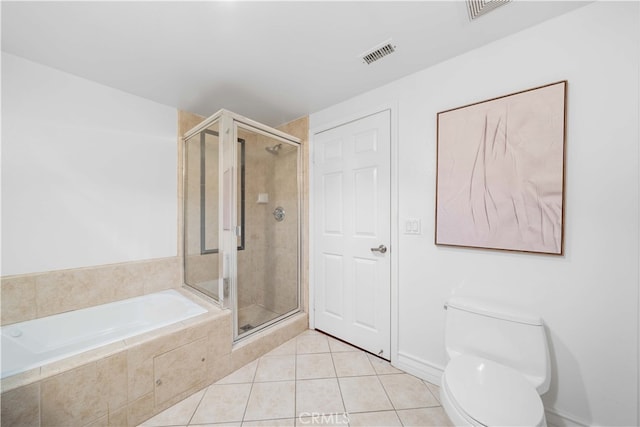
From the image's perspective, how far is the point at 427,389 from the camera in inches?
61.7

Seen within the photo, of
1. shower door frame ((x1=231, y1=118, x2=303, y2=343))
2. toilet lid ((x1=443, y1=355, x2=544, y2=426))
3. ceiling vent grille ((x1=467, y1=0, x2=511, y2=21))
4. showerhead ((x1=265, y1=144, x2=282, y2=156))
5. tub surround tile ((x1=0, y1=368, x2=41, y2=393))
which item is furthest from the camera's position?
showerhead ((x1=265, y1=144, x2=282, y2=156))

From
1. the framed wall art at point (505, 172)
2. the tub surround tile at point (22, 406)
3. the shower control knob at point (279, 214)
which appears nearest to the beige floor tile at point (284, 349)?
the shower control knob at point (279, 214)

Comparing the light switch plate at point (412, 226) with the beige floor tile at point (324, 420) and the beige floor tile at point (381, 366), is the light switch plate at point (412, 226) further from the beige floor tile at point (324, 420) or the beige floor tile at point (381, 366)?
the beige floor tile at point (324, 420)

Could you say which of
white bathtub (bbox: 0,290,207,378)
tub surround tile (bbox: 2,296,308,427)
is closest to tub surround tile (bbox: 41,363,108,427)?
tub surround tile (bbox: 2,296,308,427)

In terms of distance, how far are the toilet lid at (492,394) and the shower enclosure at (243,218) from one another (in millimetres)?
1535

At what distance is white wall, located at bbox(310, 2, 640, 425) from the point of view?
1073 millimetres

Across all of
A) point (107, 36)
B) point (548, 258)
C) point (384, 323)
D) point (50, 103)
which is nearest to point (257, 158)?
point (107, 36)

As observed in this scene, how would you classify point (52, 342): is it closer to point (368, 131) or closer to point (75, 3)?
point (75, 3)

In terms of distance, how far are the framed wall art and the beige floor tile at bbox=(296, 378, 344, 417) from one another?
4.03 ft

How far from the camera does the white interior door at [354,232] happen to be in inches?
73.9

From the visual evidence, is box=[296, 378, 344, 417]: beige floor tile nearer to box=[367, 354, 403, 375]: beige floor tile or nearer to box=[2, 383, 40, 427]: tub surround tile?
box=[367, 354, 403, 375]: beige floor tile

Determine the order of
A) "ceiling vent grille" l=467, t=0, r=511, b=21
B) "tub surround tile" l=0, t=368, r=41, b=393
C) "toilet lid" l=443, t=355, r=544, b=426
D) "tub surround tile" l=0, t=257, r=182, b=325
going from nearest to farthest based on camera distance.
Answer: "toilet lid" l=443, t=355, r=544, b=426, "tub surround tile" l=0, t=368, r=41, b=393, "ceiling vent grille" l=467, t=0, r=511, b=21, "tub surround tile" l=0, t=257, r=182, b=325

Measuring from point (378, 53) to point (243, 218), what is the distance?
162cm

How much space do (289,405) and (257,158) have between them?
1898 millimetres
